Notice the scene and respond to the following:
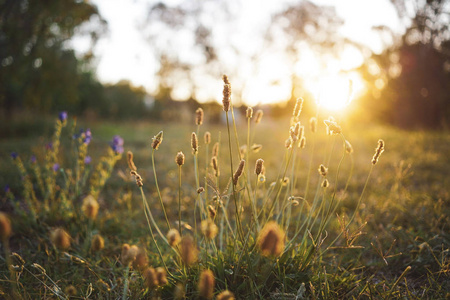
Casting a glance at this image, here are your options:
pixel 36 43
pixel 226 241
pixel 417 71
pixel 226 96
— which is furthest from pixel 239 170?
pixel 417 71

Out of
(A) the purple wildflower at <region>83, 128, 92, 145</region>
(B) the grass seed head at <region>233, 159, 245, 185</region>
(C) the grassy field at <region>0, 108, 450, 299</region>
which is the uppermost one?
(B) the grass seed head at <region>233, 159, 245, 185</region>

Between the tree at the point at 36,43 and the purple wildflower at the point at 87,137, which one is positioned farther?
the tree at the point at 36,43

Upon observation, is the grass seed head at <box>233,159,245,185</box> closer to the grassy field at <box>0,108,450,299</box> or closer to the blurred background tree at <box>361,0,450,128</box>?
the grassy field at <box>0,108,450,299</box>

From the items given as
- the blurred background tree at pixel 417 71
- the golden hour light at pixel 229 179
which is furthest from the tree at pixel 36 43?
the blurred background tree at pixel 417 71

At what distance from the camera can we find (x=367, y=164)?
4488 millimetres

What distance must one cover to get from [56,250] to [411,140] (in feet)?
22.1

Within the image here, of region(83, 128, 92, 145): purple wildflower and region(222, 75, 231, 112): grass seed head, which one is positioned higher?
region(222, 75, 231, 112): grass seed head

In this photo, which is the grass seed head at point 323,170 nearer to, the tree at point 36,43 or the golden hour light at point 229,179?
the golden hour light at point 229,179

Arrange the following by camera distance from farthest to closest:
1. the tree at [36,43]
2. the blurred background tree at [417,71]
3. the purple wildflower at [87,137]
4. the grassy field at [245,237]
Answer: the blurred background tree at [417,71] → the tree at [36,43] → the purple wildflower at [87,137] → the grassy field at [245,237]

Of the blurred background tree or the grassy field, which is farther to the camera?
the blurred background tree

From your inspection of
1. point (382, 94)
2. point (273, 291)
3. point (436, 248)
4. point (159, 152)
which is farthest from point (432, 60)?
point (273, 291)

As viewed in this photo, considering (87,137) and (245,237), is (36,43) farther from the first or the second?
(245,237)

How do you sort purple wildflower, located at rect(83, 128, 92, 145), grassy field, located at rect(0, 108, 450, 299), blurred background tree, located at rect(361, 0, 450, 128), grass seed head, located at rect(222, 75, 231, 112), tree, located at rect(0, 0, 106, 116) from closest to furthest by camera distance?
→ grass seed head, located at rect(222, 75, 231, 112), grassy field, located at rect(0, 108, 450, 299), purple wildflower, located at rect(83, 128, 92, 145), tree, located at rect(0, 0, 106, 116), blurred background tree, located at rect(361, 0, 450, 128)

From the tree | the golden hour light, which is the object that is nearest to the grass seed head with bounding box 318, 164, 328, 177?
the golden hour light
